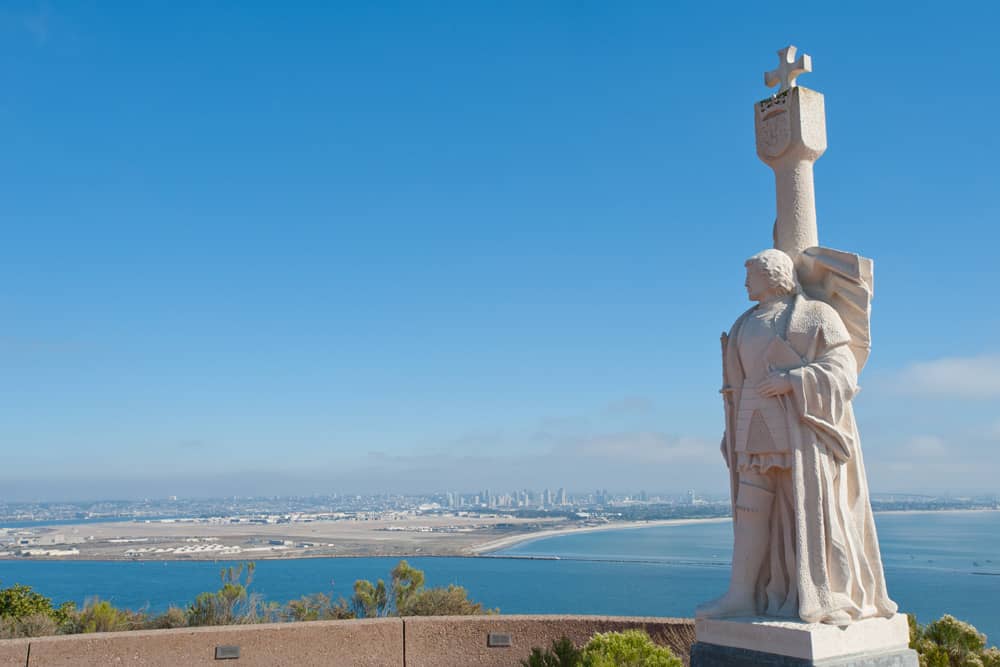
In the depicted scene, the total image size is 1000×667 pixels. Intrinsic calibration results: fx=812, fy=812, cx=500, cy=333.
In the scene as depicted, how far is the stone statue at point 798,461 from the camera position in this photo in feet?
18.2

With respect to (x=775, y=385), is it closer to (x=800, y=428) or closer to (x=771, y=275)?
(x=800, y=428)

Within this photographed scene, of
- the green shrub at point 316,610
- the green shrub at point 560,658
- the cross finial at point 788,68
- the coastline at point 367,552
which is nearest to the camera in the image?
the cross finial at point 788,68

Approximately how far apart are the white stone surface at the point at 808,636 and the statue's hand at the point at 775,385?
5.08 feet

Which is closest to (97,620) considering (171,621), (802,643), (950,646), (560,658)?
(171,621)

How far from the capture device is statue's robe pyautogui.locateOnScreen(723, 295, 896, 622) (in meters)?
5.50

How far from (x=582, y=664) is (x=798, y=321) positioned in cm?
403

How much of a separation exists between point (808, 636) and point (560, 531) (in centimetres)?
14665

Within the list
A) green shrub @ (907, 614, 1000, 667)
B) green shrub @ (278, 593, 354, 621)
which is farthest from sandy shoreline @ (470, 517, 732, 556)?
green shrub @ (907, 614, 1000, 667)

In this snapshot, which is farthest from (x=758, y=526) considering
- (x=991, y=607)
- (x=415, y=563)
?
(x=415, y=563)

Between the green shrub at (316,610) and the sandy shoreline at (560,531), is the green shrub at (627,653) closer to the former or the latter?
the green shrub at (316,610)

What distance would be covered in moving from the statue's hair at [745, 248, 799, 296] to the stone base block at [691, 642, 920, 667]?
2550mm

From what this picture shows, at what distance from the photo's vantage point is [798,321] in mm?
5906

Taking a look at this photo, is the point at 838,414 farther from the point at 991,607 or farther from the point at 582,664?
the point at 991,607

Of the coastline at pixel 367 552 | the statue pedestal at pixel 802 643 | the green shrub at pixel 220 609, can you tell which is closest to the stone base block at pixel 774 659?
the statue pedestal at pixel 802 643
